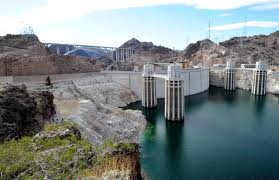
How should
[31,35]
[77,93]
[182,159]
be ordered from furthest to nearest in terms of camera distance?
[31,35] → [77,93] → [182,159]

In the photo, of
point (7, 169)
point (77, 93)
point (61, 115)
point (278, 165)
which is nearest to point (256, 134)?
point (278, 165)

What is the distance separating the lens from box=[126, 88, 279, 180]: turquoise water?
21094mm

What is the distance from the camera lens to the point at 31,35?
48312mm

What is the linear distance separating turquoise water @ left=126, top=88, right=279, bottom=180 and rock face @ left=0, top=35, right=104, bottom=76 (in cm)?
1512

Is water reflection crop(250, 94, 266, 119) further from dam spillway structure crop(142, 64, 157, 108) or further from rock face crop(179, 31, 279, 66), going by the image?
rock face crop(179, 31, 279, 66)

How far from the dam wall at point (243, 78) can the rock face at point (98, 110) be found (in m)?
28.9

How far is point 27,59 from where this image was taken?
41.8 m

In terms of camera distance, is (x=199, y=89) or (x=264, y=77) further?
(x=199, y=89)

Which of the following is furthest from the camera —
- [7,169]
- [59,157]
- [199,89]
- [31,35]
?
[199,89]

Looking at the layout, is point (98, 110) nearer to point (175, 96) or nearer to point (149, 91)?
point (175, 96)

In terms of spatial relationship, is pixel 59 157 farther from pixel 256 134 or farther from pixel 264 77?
pixel 264 77

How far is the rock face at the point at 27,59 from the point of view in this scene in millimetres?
40188

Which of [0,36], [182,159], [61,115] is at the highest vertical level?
[0,36]

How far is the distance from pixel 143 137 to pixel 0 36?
105 feet
